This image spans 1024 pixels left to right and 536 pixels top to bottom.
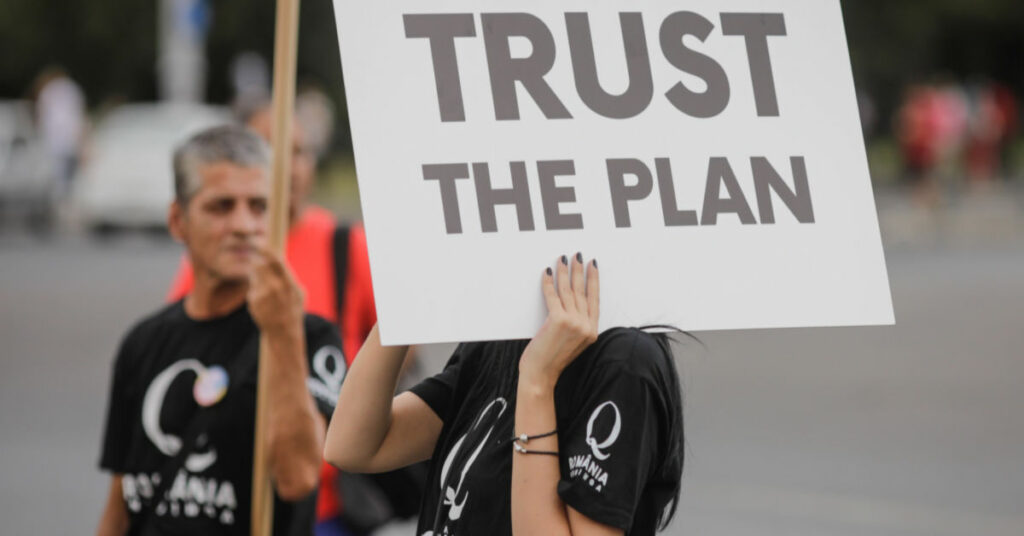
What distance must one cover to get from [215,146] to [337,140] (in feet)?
116

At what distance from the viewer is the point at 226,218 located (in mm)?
4055

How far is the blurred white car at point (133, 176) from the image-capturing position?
74.0ft

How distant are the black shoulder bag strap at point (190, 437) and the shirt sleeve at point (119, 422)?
6.8 inches

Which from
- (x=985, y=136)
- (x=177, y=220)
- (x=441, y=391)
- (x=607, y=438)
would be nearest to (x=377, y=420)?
(x=441, y=391)

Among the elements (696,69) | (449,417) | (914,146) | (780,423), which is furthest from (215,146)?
(914,146)

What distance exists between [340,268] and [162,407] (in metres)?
1.17

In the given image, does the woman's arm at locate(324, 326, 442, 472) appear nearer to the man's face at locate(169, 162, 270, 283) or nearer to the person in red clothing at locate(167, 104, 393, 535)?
the man's face at locate(169, 162, 270, 283)

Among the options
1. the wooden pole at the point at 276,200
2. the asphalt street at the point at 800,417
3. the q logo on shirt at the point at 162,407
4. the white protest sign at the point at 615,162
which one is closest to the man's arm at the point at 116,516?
the q logo on shirt at the point at 162,407

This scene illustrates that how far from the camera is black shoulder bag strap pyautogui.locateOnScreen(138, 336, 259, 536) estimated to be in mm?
3746

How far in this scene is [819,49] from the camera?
286cm

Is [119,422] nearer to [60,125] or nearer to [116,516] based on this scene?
[116,516]

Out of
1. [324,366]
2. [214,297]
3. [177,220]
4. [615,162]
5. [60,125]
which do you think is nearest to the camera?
[615,162]

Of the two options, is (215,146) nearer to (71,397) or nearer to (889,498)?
(889,498)

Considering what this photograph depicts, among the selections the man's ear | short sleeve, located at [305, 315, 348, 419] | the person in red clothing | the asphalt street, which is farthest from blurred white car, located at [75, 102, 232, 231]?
short sleeve, located at [305, 315, 348, 419]
